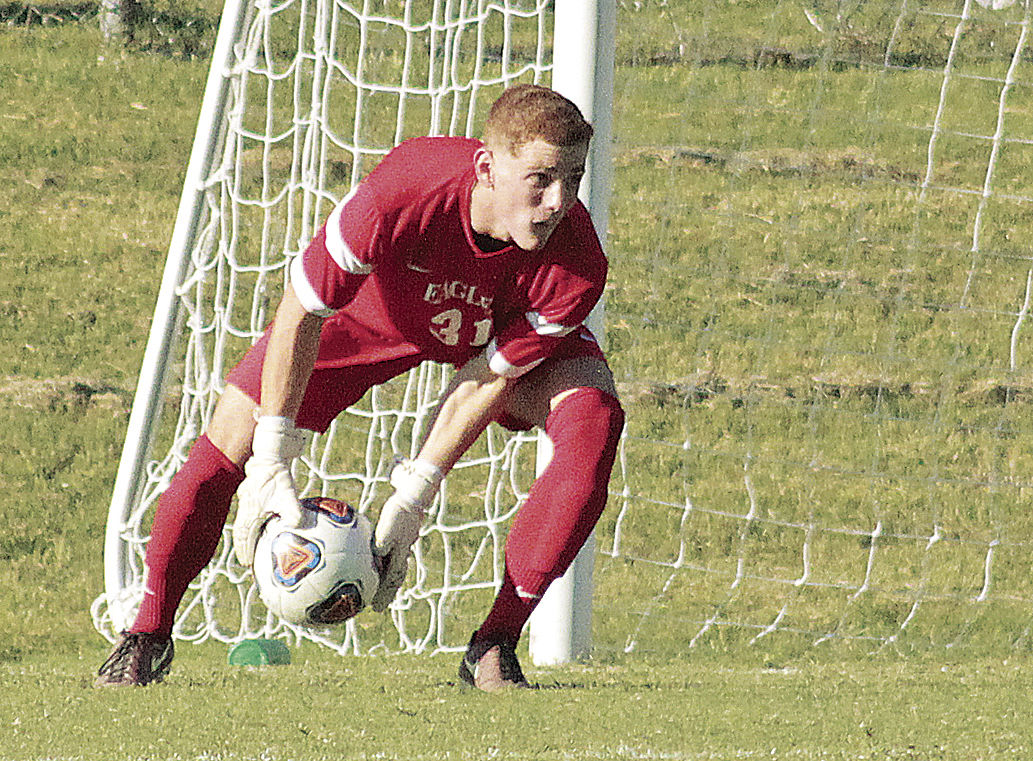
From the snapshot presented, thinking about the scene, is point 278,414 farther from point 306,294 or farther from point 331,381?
point 331,381

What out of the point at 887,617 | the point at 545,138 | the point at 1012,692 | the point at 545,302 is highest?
the point at 545,138

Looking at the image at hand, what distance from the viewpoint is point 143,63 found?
50.8ft

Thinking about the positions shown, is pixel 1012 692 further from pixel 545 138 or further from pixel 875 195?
pixel 875 195

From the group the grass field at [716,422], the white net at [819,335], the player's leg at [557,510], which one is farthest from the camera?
the white net at [819,335]

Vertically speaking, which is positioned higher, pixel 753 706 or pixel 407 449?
pixel 753 706

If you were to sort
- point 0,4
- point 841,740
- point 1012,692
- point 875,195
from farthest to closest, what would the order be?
point 0,4, point 875,195, point 1012,692, point 841,740

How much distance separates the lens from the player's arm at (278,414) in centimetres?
408

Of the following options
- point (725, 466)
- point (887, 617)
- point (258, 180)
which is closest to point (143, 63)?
point (258, 180)

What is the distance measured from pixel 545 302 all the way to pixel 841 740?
1.23 meters

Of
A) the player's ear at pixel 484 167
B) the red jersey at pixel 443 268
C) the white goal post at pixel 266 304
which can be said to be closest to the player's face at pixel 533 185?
the player's ear at pixel 484 167

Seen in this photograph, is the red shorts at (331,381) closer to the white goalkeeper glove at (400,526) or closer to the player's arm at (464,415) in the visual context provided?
the player's arm at (464,415)

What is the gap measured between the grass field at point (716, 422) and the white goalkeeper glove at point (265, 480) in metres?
0.40

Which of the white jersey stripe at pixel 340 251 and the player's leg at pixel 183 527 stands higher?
the white jersey stripe at pixel 340 251

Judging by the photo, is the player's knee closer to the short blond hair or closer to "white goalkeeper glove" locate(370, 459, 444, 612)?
"white goalkeeper glove" locate(370, 459, 444, 612)
